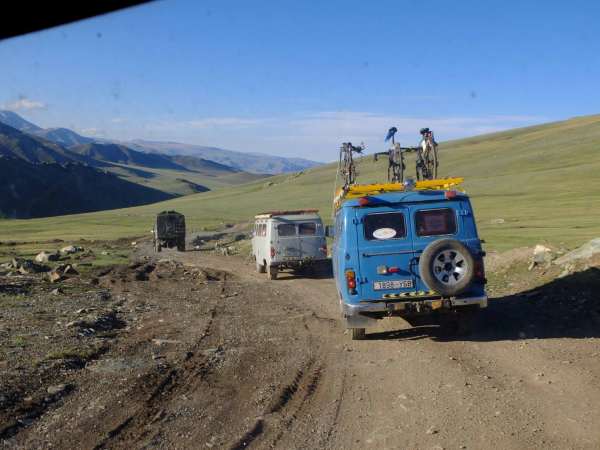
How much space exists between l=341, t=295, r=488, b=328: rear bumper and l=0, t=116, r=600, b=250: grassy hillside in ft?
42.8

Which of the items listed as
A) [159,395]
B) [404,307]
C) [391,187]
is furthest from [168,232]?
[159,395]

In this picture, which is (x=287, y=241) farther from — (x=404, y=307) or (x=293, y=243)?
(x=404, y=307)

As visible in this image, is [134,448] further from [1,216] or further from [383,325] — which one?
[1,216]

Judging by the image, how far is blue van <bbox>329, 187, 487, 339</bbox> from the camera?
1017cm

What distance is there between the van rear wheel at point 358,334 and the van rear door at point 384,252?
642 millimetres

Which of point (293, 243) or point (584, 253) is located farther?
point (293, 243)

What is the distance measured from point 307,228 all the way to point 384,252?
11572 millimetres

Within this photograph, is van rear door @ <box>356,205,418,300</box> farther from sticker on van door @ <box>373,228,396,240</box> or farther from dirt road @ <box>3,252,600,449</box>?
dirt road @ <box>3,252,600,449</box>

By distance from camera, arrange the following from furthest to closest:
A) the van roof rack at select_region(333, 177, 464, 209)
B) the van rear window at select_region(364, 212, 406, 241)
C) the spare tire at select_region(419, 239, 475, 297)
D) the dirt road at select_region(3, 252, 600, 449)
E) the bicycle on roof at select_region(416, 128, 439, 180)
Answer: the bicycle on roof at select_region(416, 128, 439, 180), the van roof rack at select_region(333, 177, 464, 209), the van rear window at select_region(364, 212, 406, 241), the spare tire at select_region(419, 239, 475, 297), the dirt road at select_region(3, 252, 600, 449)

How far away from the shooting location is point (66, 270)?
81.7 ft

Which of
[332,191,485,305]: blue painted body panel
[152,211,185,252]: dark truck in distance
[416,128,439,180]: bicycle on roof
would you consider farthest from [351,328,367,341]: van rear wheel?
[152,211,185,252]: dark truck in distance

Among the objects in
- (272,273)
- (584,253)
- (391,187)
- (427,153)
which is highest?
(427,153)

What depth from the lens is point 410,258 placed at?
34.6 feet

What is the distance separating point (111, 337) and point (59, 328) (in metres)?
1.42
